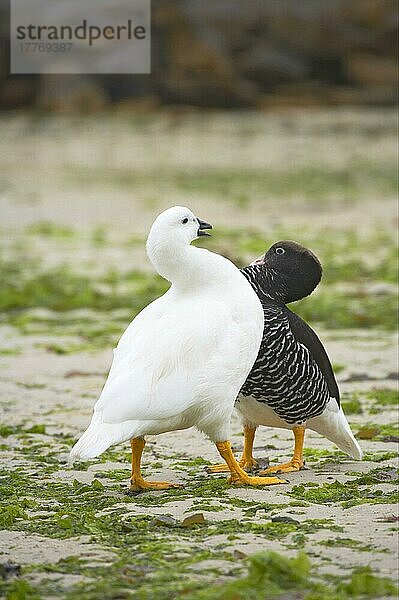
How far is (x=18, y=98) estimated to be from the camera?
25047 mm

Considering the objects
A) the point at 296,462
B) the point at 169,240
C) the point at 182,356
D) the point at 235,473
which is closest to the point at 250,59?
the point at 296,462

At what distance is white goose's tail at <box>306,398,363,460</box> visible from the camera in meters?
5.75

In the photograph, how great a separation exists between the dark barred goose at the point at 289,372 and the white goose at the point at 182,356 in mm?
294

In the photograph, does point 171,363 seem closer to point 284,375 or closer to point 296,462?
point 284,375

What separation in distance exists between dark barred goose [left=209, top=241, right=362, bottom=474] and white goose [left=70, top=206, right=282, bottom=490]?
0.97 ft

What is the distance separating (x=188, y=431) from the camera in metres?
6.79

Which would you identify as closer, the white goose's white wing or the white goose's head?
the white goose's white wing

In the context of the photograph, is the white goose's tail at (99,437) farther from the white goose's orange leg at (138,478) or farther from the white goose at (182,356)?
the white goose's orange leg at (138,478)

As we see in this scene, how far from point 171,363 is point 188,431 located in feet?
5.99

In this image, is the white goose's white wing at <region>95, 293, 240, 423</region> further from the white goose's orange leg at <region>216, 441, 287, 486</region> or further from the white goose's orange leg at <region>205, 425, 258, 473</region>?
the white goose's orange leg at <region>205, 425, 258, 473</region>

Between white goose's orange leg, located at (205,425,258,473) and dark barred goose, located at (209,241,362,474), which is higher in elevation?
dark barred goose, located at (209,241,362,474)

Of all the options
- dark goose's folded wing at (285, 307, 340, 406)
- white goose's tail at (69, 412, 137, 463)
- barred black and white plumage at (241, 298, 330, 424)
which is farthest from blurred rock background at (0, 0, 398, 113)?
white goose's tail at (69, 412, 137, 463)

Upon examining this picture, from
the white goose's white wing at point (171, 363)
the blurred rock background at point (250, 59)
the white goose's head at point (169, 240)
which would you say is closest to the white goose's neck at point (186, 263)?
the white goose's head at point (169, 240)

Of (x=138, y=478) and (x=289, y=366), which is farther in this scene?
(x=289, y=366)
